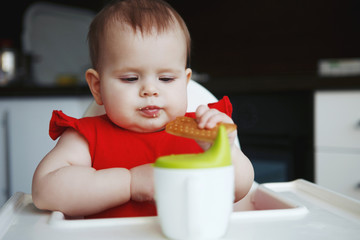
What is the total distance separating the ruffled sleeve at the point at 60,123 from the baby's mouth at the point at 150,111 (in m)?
0.12

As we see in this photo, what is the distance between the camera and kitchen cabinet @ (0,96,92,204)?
1833 mm

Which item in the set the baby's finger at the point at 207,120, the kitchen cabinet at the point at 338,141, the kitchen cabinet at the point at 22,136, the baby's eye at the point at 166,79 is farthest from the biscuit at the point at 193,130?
the kitchen cabinet at the point at 22,136

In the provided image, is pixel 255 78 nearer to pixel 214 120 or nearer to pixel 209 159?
pixel 214 120

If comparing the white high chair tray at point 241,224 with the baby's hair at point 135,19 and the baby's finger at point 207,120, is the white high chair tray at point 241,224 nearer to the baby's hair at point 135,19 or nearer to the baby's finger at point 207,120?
the baby's finger at point 207,120

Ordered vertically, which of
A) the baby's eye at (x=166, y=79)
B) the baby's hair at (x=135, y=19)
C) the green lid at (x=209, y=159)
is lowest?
the green lid at (x=209, y=159)

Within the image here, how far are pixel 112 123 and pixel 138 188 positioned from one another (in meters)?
0.23

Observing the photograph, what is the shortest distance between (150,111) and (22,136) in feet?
4.54

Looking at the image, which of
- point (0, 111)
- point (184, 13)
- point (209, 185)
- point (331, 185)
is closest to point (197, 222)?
point (209, 185)

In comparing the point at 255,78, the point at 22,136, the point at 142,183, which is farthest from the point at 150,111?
the point at 22,136

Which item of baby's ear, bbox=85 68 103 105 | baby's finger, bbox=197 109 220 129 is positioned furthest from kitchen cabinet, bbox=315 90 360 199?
baby's finger, bbox=197 109 220 129

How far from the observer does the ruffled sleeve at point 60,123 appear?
26.3 inches

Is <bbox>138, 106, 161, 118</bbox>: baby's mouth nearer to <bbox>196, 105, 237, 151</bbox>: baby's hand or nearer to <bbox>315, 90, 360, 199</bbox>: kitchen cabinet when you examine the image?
<bbox>196, 105, 237, 151</bbox>: baby's hand

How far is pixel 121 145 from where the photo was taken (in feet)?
2.34

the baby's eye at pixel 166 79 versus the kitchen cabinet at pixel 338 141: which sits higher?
the baby's eye at pixel 166 79
